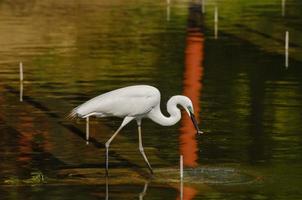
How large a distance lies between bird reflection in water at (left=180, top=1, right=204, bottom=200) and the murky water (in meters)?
0.03

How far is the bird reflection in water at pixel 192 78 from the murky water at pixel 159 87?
33 mm

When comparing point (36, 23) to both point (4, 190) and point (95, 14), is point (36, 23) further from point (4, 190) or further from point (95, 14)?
point (4, 190)

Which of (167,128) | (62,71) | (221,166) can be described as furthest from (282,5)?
(221,166)

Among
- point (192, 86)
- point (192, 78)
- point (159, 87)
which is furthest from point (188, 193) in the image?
point (192, 78)

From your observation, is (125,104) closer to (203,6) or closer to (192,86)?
(192,86)

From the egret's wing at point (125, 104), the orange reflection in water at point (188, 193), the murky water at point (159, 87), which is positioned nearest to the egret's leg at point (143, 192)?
the murky water at point (159, 87)

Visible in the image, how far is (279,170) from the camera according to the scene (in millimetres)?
20531

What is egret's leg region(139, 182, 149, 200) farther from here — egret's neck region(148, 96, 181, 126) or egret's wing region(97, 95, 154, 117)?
egret's neck region(148, 96, 181, 126)

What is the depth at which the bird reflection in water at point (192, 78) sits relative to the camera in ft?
72.1

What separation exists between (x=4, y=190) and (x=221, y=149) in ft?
16.6

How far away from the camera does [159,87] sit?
30984 millimetres

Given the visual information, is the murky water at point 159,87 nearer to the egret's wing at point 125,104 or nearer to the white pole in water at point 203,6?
the white pole in water at point 203,6

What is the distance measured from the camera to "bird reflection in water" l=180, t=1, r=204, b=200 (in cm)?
2198

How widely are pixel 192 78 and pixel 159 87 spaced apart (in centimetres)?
216
